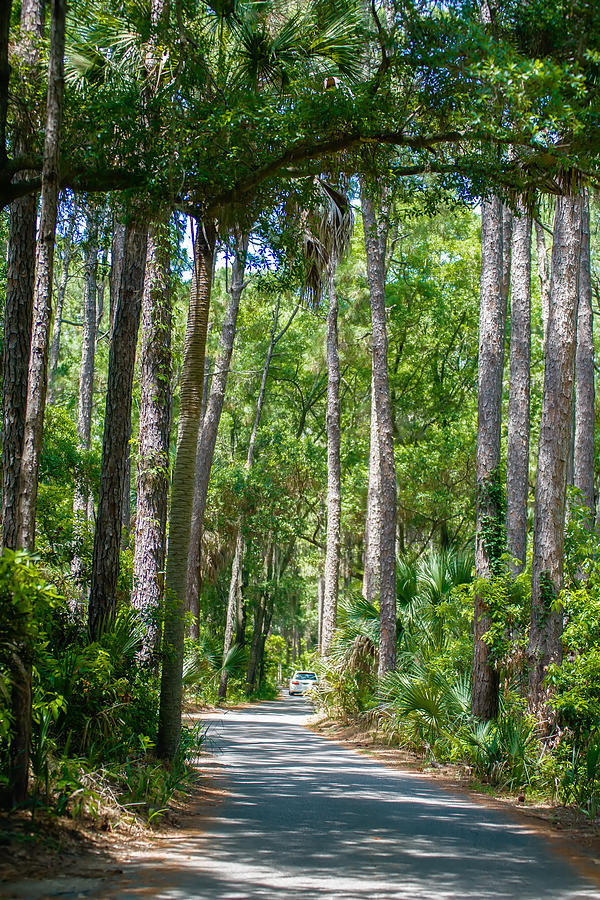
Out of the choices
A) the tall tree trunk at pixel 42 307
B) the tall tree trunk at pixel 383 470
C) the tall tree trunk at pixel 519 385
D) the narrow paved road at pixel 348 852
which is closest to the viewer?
the narrow paved road at pixel 348 852

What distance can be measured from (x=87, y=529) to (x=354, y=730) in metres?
9.26

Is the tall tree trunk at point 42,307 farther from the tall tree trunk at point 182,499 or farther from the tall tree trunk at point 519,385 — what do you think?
the tall tree trunk at point 519,385

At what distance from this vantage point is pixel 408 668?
17484 millimetres

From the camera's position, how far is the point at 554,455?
11.8 metres

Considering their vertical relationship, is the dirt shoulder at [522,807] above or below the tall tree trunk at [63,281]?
below

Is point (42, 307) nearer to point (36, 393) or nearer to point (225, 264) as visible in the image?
point (36, 393)

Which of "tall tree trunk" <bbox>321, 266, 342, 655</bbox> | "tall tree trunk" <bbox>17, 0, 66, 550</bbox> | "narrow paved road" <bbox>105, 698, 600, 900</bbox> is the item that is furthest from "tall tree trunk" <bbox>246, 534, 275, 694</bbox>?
"tall tree trunk" <bbox>17, 0, 66, 550</bbox>

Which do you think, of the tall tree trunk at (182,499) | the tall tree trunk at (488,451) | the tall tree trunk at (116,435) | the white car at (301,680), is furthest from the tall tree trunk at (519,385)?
the white car at (301,680)

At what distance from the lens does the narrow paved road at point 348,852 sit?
205 inches

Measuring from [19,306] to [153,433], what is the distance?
276cm

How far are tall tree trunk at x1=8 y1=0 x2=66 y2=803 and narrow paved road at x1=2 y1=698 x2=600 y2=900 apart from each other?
1193 millimetres

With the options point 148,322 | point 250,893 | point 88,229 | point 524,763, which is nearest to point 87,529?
point 148,322

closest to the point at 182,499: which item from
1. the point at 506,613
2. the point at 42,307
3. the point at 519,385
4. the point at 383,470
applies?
the point at 42,307

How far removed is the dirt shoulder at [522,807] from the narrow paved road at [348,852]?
0.63 ft
